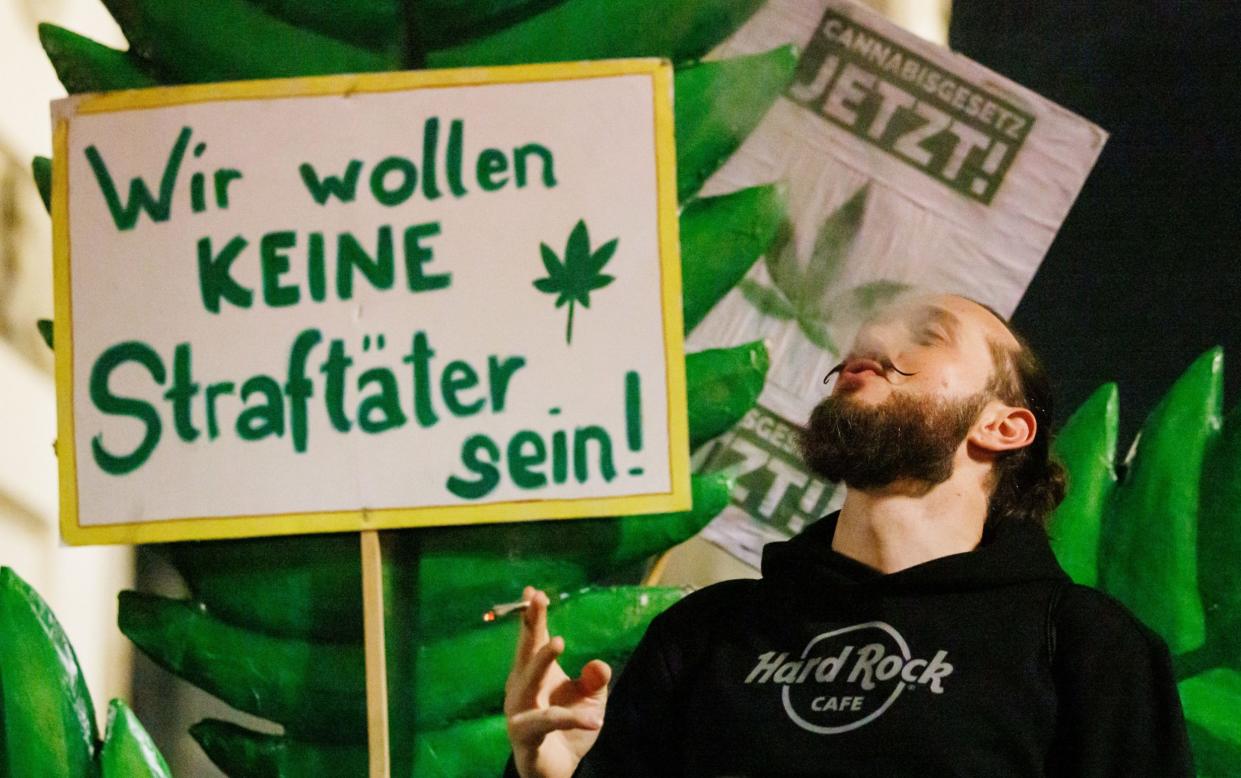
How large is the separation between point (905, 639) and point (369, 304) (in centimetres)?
59

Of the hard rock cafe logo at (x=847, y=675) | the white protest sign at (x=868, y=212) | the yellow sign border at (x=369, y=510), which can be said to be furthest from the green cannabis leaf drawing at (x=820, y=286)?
the hard rock cafe logo at (x=847, y=675)

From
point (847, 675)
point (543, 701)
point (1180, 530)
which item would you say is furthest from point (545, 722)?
point (1180, 530)

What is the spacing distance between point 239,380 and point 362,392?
116 millimetres

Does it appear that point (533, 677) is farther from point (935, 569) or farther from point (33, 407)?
point (33, 407)

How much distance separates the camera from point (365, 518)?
1.35 m

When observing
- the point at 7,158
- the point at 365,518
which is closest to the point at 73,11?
the point at 7,158

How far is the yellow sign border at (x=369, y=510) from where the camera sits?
1.34 m

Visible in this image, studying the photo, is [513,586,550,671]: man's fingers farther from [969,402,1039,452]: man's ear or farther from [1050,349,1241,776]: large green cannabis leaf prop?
[1050,349,1241,776]: large green cannabis leaf prop

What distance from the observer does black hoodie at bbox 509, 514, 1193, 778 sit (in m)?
1.03

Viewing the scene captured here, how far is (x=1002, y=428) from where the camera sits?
1.18 metres

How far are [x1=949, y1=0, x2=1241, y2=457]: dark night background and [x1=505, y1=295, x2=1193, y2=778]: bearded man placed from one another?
7.4 inches

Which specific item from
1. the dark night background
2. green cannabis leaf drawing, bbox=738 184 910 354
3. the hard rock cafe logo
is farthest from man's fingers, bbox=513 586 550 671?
the dark night background

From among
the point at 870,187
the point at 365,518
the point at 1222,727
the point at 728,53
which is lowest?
the point at 1222,727

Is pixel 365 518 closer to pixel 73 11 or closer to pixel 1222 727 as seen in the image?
pixel 73 11
